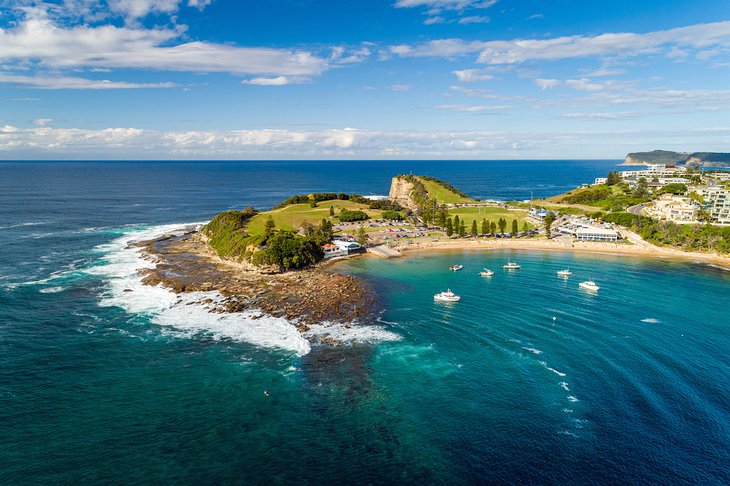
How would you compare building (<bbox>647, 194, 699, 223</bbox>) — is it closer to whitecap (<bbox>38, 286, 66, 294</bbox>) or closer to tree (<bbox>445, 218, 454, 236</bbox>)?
tree (<bbox>445, 218, 454, 236</bbox>)

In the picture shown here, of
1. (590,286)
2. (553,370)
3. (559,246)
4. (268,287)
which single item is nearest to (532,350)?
(553,370)

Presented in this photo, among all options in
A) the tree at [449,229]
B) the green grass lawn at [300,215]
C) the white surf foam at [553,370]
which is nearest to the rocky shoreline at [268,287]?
the green grass lawn at [300,215]

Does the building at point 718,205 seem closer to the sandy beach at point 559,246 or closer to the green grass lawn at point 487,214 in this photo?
the sandy beach at point 559,246

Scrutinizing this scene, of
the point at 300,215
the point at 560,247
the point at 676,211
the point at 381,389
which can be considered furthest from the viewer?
the point at 300,215

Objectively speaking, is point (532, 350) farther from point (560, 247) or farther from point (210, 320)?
point (560, 247)

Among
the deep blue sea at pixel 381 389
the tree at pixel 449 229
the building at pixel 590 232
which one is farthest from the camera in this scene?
the tree at pixel 449 229

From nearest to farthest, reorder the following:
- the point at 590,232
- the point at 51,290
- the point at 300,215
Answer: the point at 51,290, the point at 590,232, the point at 300,215
